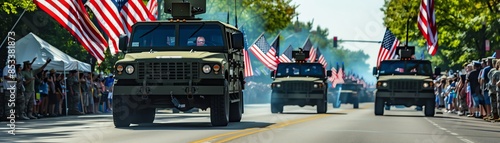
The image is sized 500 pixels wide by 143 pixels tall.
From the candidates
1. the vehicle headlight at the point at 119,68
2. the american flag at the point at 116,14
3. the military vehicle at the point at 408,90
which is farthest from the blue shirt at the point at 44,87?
the military vehicle at the point at 408,90

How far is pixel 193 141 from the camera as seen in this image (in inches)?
667

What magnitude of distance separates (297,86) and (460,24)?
20.1 m

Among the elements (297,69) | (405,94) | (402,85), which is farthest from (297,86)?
(405,94)

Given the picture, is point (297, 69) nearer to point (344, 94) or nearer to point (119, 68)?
point (119, 68)

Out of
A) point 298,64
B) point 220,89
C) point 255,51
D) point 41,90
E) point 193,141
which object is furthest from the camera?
point 255,51

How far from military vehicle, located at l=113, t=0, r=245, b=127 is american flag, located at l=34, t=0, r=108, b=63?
4.57 m

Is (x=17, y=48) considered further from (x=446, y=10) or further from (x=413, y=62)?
(x=446, y=10)

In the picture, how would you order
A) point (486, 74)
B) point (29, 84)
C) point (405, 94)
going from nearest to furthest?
1. point (29, 84)
2. point (486, 74)
3. point (405, 94)

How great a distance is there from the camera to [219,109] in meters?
22.3

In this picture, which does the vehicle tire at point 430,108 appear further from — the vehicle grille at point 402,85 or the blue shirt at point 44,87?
the blue shirt at point 44,87

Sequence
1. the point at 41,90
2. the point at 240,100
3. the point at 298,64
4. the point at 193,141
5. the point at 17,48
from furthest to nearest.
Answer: the point at 298,64 < the point at 17,48 < the point at 41,90 < the point at 240,100 < the point at 193,141

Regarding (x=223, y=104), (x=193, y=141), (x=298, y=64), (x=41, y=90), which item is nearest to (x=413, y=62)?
(x=298, y=64)

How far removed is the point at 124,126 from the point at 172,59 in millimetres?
1787

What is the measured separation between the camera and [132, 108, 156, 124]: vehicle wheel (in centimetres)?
2393
